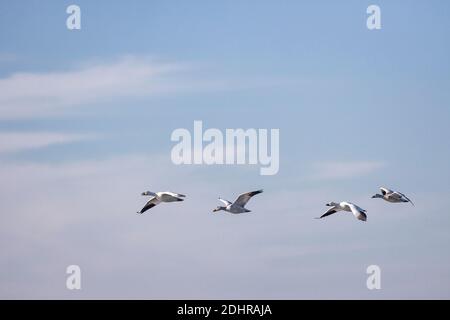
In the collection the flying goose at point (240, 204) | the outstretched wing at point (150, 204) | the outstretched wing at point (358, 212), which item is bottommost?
the outstretched wing at point (358, 212)

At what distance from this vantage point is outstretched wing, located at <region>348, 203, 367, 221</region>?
51812mm

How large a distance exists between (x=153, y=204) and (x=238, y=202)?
730 centimetres

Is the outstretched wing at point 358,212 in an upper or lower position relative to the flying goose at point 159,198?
lower

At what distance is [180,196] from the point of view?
187ft

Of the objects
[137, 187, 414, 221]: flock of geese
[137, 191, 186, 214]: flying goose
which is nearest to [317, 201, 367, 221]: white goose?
[137, 187, 414, 221]: flock of geese

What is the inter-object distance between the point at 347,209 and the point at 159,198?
11.2m

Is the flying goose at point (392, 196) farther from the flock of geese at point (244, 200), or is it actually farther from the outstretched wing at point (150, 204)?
the outstretched wing at point (150, 204)

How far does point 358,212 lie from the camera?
53031mm

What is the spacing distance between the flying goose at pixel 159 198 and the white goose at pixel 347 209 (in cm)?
901

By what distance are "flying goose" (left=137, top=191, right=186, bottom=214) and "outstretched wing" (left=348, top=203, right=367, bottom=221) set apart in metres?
9.51

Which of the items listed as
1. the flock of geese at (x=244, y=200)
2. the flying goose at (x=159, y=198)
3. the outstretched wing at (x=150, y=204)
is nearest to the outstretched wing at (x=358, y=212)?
the flock of geese at (x=244, y=200)

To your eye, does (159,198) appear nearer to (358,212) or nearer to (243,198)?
(243,198)

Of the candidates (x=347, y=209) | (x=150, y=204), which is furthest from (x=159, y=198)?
(x=347, y=209)

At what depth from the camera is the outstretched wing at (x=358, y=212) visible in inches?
2040
